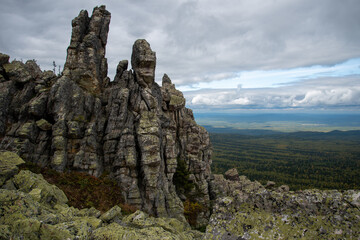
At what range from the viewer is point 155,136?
122ft

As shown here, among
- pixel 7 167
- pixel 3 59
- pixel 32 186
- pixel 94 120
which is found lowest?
pixel 32 186

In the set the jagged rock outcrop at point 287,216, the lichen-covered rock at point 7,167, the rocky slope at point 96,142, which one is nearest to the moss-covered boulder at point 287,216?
the jagged rock outcrop at point 287,216

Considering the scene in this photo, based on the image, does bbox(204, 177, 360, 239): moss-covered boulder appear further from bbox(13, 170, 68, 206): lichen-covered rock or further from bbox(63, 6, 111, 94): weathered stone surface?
bbox(63, 6, 111, 94): weathered stone surface

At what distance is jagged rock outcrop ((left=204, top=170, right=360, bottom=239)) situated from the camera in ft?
23.0

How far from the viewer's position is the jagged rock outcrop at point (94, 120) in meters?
34.4

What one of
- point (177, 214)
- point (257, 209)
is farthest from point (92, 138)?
point (257, 209)

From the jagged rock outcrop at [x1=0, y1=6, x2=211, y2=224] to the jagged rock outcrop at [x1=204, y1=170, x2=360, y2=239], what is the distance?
2829 cm

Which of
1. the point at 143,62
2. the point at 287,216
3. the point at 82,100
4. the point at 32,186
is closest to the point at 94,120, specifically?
the point at 82,100

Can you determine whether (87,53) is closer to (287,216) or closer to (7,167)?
(7,167)

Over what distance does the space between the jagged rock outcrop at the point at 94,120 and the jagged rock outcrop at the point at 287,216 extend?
28294 millimetres

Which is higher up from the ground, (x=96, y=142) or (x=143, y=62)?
(x=143, y=62)

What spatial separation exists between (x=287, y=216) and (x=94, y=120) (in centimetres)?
3734

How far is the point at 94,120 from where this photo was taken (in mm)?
38688

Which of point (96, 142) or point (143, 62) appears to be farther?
point (143, 62)
